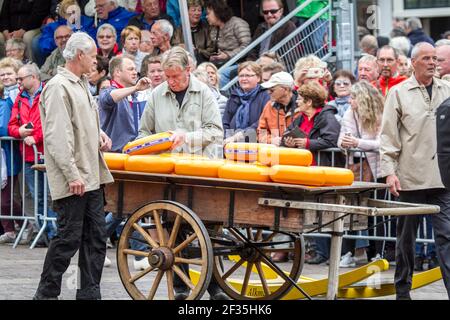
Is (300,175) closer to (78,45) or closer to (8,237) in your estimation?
(78,45)

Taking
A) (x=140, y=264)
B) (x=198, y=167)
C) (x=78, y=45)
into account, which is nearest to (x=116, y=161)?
(x=198, y=167)

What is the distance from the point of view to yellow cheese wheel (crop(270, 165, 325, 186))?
8.94 metres

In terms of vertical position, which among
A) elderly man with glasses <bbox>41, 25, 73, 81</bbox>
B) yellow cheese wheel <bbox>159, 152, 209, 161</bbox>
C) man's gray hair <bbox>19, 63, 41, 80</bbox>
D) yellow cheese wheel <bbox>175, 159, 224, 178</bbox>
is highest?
elderly man with glasses <bbox>41, 25, 73, 81</bbox>

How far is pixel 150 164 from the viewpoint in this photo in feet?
31.4

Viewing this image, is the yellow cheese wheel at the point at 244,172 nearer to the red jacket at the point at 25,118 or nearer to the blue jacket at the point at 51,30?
the red jacket at the point at 25,118

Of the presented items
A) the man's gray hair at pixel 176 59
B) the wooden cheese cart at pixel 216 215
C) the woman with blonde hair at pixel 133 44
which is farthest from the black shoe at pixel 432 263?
the woman with blonde hair at pixel 133 44

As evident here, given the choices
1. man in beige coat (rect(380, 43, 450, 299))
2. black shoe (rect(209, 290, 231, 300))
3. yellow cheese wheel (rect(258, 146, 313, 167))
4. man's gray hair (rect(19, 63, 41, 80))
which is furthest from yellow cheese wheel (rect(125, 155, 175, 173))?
man's gray hair (rect(19, 63, 41, 80))

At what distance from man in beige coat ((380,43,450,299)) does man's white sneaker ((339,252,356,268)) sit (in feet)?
8.00

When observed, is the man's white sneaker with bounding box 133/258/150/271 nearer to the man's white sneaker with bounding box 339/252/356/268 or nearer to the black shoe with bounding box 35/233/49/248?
the man's white sneaker with bounding box 339/252/356/268

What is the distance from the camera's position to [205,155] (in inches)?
408

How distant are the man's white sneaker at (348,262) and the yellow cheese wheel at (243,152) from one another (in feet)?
11.1

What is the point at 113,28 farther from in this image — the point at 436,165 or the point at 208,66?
the point at 436,165

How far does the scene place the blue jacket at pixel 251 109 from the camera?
13.5 m
